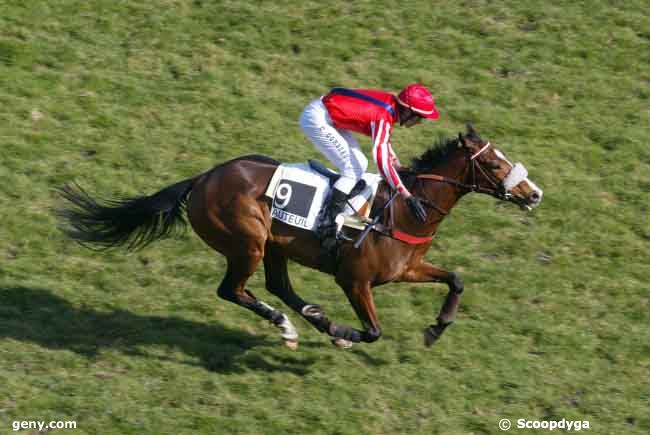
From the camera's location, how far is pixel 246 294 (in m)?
8.35

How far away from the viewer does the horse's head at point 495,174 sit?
779 cm

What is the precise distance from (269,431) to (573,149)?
5902 mm

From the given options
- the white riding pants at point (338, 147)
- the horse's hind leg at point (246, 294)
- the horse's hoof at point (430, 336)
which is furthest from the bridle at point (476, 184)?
the horse's hind leg at point (246, 294)

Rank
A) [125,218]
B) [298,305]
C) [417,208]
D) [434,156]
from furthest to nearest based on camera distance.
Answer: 1. [125,218]
2. [298,305]
3. [434,156]
4. [417,208]

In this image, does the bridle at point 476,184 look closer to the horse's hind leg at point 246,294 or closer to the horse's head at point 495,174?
the horse's head at point 495,174

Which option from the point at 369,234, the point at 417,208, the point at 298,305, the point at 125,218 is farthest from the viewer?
the point at 125,218

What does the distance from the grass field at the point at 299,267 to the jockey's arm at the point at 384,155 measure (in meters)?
1.63

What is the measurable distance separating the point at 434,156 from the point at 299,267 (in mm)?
2194

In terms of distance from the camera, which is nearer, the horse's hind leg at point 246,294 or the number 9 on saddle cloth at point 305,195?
the number 9 on saddle cloth at point 305,195

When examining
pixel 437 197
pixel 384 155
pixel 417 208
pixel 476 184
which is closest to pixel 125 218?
pixel 384 155

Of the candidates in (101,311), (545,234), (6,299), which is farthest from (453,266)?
(6,299)

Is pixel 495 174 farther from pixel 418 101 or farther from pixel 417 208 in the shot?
pixel 418 101

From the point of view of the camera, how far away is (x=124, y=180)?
10430 mm

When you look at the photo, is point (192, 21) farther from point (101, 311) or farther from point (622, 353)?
point (622, 353)
